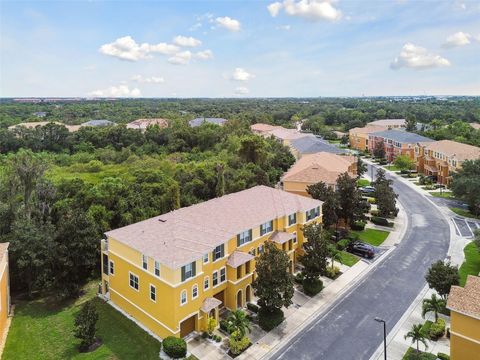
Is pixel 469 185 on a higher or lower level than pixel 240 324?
higher

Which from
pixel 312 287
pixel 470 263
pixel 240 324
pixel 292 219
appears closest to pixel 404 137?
pixel 470 263

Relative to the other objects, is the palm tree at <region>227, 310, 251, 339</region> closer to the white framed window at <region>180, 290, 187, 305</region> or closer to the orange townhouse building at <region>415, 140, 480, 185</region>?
the white framed window at <region>180, 290, 187, 305</region>

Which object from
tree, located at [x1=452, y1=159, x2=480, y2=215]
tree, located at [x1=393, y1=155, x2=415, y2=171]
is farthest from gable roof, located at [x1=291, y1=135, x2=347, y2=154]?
tree, located at [x1=452, y1=159, x2=480, y2=215]

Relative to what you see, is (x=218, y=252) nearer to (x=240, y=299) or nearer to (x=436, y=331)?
(x=240, y=299)

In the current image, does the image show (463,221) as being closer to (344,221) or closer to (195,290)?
(344,221)

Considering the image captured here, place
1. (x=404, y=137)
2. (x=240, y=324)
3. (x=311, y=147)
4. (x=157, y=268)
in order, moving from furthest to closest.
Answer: (x=404, y=137)
(x=311, y=147)
(x=240, y=324)
(x=157, y=268)

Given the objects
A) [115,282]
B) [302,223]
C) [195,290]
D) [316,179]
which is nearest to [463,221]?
[316,179]
